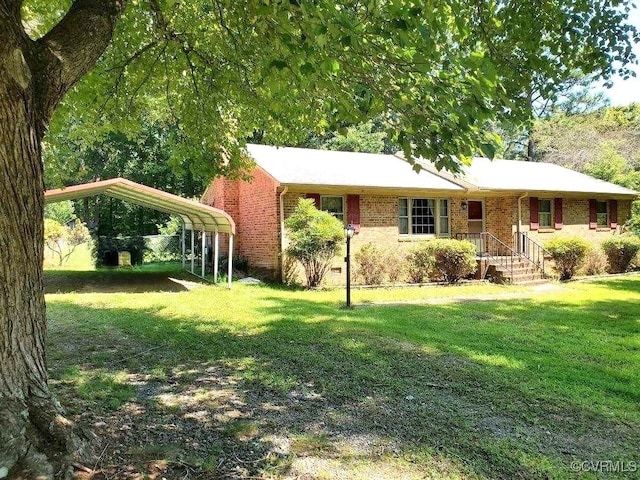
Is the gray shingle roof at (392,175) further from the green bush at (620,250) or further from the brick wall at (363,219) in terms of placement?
the green bush at (620,250)

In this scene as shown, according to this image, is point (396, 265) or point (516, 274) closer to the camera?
point (396, 265)

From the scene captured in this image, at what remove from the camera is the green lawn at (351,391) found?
10.6ft

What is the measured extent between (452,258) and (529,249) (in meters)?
4.25

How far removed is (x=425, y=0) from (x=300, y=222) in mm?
9332

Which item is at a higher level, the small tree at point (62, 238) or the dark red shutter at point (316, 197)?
the dark red shutter at point (316, 197)

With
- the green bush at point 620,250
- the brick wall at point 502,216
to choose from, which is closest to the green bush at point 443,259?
the brick wall at point 502,216

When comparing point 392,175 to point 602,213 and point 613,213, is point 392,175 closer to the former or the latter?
point 602,213

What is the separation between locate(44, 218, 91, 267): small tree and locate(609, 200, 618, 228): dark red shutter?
22.9 m

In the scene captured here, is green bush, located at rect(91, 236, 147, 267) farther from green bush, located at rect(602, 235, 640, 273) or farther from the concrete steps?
green bush, located at rect(602, 235, 640, 273)

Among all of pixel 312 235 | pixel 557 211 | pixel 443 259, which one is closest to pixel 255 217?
pixel 312 235

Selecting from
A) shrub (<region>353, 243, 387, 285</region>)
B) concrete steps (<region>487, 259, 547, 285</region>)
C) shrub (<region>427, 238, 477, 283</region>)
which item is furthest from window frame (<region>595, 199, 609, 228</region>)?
shrub (<region>353, 243, 387, 285</region>)

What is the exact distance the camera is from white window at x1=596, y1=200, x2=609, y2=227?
61.9 ft

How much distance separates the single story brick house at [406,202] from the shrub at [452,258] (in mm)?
1034

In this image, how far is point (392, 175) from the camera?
16.1 metres
